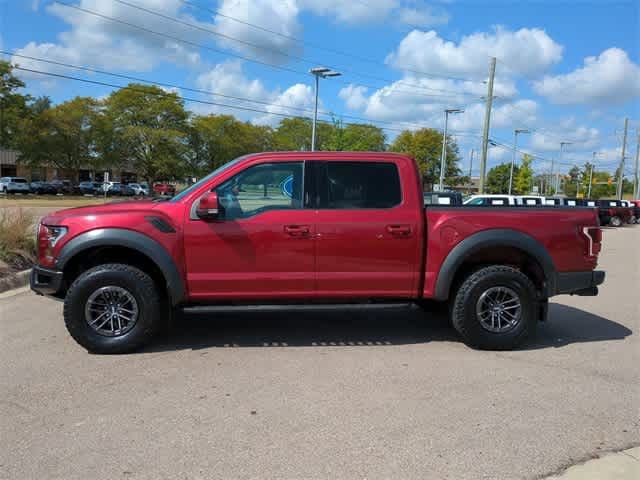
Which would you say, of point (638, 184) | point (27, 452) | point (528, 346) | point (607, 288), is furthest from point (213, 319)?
point (638, 184)

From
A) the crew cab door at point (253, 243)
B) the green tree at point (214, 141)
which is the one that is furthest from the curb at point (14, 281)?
the green tree at point (214, 141)

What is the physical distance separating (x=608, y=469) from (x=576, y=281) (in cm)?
257

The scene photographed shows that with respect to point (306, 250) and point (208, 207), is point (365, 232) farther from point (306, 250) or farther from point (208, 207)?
point (208, 207)

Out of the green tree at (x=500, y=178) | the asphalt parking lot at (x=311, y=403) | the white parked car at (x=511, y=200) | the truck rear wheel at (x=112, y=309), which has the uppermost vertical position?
the green tree at (x=500, y=178)

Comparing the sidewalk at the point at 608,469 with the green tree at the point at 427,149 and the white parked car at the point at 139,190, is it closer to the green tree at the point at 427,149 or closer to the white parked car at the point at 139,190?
the white parked car at the point at 139,190

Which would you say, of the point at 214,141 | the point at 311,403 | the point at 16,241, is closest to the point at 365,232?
the point at 311,403

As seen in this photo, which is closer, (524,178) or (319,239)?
(319,239)

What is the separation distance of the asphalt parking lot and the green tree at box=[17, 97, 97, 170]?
46608 mm

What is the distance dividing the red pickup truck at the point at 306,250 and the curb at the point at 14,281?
332 centimetres

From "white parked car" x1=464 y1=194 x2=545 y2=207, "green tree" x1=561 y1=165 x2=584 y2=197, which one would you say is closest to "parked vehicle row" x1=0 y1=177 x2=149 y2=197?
"white parked car" x1=464 y1=194 x2=545 y2=207

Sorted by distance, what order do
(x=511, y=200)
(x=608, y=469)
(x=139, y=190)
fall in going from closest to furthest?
(x=608, y=469)
(x=511, y=200)
(x=139, y=190)

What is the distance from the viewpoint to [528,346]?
18.0 ft

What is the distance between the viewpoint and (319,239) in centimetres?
497

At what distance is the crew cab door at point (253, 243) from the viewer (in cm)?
488
